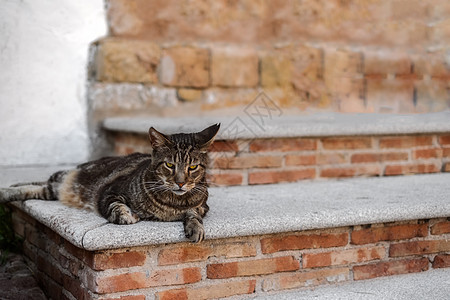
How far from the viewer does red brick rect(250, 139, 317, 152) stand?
2.97 meters

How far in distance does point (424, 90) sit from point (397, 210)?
232 centimetres

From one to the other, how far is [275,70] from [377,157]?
111 centimetres

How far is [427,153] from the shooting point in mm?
3305

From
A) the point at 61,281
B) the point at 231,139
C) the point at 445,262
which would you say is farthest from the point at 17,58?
the point at 445,262

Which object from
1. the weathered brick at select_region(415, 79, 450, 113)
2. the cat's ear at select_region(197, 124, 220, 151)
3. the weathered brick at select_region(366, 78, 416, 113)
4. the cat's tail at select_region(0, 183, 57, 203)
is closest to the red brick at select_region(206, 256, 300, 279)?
the cat's ear at select_region(197, 124, 220, 151)

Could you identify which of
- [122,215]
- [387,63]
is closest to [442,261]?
[122,215]

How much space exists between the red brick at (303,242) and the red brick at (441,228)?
0.42m

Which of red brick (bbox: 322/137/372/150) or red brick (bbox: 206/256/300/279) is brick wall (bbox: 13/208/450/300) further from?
red brick (bbox: 322/137/372/150)

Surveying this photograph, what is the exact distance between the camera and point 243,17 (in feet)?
13.1

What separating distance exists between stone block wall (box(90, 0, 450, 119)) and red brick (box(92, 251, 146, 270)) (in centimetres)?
180

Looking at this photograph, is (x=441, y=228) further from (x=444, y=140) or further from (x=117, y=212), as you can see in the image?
(x=117, y=212)

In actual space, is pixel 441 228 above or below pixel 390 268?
above

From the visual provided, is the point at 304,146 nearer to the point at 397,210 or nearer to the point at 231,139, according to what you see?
the point at 231,139

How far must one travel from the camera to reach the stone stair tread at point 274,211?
1955 millimetres
